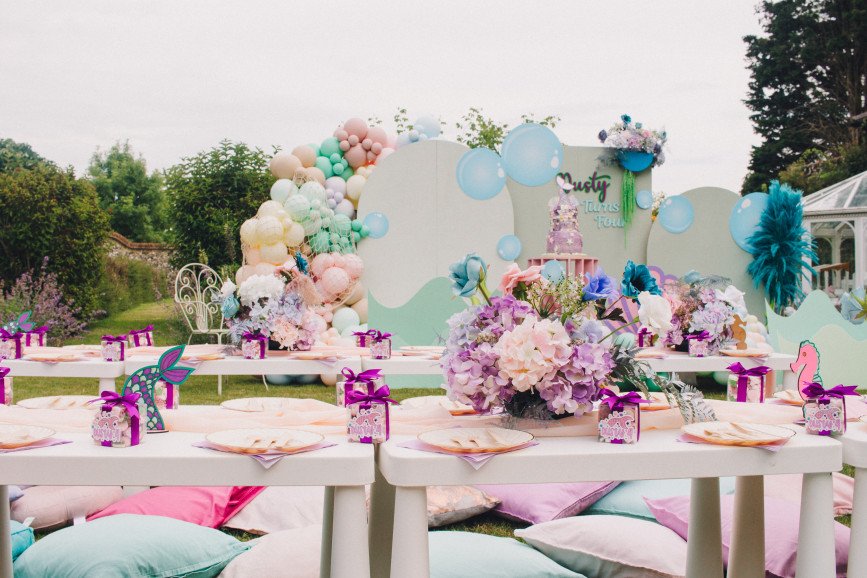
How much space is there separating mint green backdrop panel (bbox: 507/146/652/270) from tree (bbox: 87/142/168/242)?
2163 cm

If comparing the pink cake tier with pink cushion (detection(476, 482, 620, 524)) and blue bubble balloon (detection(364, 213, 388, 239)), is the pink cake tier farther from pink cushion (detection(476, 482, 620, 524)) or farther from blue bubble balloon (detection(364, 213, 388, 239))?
pink cushion (detection(476, 482, 620, 524))

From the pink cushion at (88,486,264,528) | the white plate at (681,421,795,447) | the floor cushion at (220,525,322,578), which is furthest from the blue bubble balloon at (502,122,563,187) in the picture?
the white plate at (681,421,795,447)

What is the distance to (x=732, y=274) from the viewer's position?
10.0 meters

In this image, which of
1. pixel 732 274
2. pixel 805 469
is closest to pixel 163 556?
pixel 805 469

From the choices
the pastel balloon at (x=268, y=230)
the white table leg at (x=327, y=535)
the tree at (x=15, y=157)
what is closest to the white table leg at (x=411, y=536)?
A: the white table leg at (x=327, y=535)

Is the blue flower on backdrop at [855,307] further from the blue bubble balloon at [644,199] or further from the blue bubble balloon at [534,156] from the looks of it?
the blue bubble balloon at [534,156]

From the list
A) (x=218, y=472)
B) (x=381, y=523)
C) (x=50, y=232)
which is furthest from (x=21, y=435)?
(x=50, y=232)

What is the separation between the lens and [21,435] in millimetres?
2211

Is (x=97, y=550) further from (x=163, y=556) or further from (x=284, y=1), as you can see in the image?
(x=284, y=1)

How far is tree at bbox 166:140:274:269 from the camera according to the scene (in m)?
13.1

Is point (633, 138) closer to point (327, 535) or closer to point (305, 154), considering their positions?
point (305, 154)

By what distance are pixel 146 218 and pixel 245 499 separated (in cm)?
2743

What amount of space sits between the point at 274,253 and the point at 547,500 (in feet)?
18.9

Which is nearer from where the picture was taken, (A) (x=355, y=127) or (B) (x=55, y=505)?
(B) (x=55, y=505)
